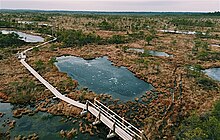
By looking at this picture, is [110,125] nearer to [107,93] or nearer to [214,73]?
[107,93]

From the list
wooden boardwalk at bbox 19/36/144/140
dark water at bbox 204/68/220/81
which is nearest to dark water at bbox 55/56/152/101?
wooden boardwalk at bbox 19/36/144/140

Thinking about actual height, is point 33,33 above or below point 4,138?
above

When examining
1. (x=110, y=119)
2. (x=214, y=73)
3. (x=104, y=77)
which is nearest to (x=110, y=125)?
(x=110, y=119)

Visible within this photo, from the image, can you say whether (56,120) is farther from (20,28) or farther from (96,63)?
(20,28)

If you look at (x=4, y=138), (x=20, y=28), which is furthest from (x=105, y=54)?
(x=20, y=28)

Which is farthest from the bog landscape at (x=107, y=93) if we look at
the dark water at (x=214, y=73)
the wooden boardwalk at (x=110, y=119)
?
the dark water at (x=214, y=73)

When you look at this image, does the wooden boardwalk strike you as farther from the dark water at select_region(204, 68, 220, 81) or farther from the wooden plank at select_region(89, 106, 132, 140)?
the dark water at select_region(204, 68, 220, 81)
